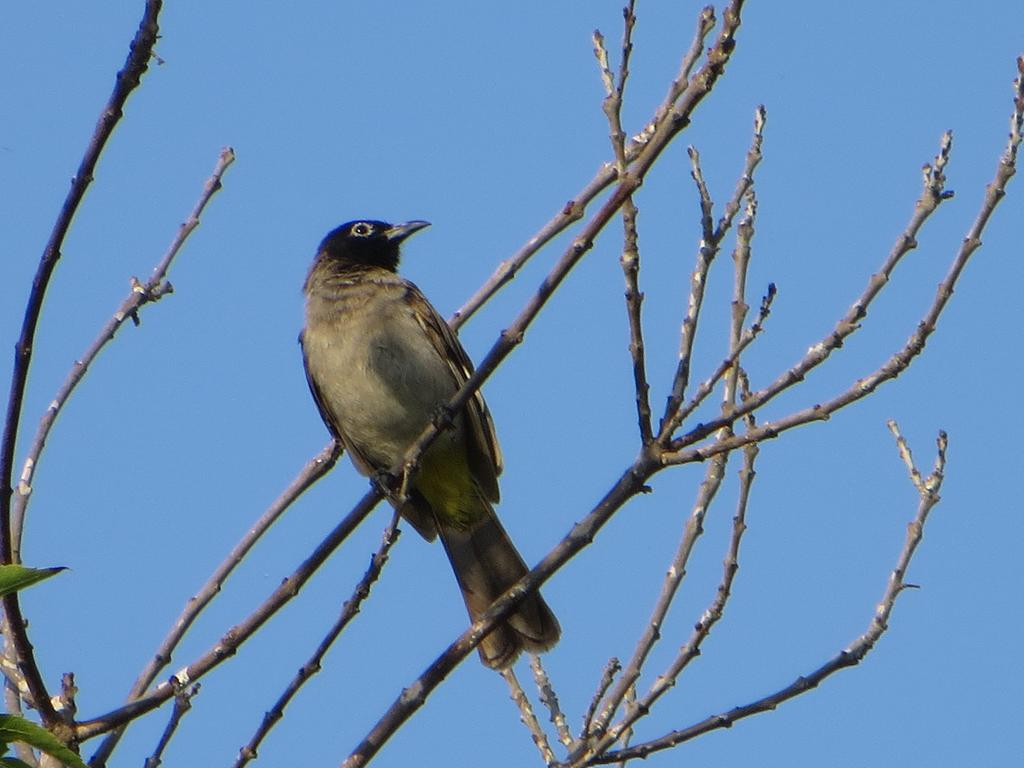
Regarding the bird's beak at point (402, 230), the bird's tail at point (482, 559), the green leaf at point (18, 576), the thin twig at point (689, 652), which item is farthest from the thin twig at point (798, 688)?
the bird's beak at point (402, 230)

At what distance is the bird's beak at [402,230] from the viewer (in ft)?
28.3

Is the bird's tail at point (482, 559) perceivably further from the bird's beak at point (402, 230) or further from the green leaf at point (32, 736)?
the green leaf at point (32, 736)

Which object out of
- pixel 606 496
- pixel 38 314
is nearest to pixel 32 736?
pixel 38 314

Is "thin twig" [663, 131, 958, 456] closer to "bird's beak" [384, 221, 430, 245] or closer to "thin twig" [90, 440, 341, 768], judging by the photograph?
"thin twig" [90, 440, 341, 768]

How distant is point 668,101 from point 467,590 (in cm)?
315

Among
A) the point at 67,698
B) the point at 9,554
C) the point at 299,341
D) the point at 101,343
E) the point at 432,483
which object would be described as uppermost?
the point at 299,341

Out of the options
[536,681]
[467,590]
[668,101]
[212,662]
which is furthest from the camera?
[467,590]

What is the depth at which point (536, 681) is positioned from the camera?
5.35 metres

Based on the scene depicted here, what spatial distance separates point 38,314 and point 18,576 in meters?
0.83

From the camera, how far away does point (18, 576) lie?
304cm

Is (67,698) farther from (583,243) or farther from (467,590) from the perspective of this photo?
(467,590)

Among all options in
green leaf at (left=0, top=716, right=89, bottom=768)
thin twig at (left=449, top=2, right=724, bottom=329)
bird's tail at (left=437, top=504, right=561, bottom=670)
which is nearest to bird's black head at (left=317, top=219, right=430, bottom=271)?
bird's tail at (left=437, top=504, right=561, bottom=670)

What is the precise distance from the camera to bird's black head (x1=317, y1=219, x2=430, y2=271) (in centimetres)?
866

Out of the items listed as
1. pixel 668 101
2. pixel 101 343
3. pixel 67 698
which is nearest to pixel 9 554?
pixel 67 698
